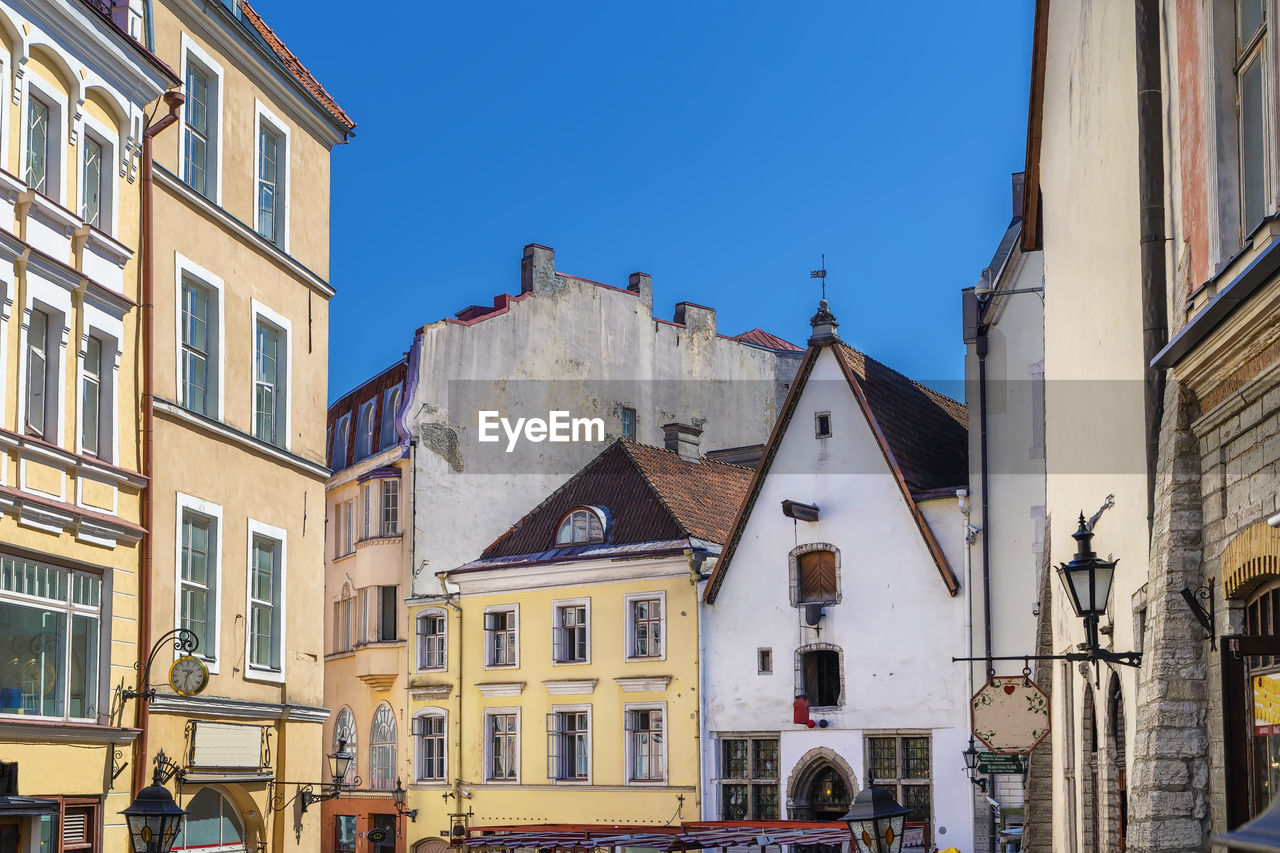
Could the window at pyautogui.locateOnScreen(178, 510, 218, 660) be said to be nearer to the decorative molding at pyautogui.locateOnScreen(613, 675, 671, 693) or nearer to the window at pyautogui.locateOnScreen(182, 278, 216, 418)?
the window at pyautogui.locateOnScreen(182, 278, 216, 418)

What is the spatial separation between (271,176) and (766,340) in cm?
3233

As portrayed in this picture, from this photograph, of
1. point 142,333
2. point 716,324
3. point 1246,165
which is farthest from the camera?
point 716,324

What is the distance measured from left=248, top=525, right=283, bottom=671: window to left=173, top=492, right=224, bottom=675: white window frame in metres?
0.88

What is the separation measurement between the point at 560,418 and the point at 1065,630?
2758cm

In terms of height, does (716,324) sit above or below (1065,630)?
above

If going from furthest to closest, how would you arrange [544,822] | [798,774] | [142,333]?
1. [544,822]
2. [798,774]
3. [142,333]

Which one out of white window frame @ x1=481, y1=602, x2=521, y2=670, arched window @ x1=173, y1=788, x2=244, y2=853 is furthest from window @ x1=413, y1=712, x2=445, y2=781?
arched window @ x1=173, y1=788, x2=244, y2=853

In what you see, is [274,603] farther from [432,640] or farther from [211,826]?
[432,640]

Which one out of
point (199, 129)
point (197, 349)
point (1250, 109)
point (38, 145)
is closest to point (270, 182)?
point (199, 129)

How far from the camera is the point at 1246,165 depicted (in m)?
9.35

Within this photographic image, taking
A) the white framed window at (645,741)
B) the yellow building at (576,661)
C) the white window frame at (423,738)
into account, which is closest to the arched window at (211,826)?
the yellow building at (576,661)

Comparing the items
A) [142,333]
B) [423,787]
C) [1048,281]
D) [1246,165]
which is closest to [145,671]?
[142,333]

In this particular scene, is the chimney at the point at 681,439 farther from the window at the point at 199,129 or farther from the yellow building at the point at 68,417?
the yellow building at the point at 68,417

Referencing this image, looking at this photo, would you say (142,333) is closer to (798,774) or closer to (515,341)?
(798,774)
